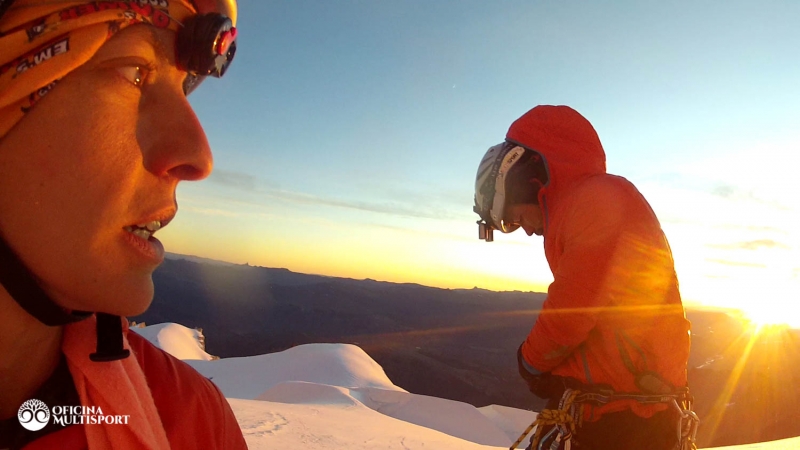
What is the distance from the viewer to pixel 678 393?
2518 millimetres

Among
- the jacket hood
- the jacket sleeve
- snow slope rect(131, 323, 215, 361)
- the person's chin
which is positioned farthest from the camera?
snow slope rect(131, 323, 215, 361)

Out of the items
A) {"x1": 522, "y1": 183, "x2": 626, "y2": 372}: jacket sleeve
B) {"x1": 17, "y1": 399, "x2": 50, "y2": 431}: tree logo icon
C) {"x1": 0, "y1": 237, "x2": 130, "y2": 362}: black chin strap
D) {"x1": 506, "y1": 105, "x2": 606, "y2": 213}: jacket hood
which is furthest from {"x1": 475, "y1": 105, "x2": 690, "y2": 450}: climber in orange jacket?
{"x1": 17, "y1": 399, "x2": 50, "y2": 431}: tree logo icon

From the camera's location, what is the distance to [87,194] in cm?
101

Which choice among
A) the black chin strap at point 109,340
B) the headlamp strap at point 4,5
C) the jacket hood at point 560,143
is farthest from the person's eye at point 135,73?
the jacket hood at point 560,143

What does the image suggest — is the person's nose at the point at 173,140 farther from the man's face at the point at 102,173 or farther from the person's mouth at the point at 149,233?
the person's mouth at the point at 149,233

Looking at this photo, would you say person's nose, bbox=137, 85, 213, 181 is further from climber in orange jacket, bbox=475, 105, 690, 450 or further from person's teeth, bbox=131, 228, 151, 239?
climber in orange jacket, bbox=475, 105, 690, 450

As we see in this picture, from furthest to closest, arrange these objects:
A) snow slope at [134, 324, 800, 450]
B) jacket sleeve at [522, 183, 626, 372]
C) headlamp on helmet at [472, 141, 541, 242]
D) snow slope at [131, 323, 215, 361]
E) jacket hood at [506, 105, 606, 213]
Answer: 1. snow slope at [131, 323, 215, 361]
2. snow slope at [134, 324, 800, 450]
3. headlamp on helmet at [472, 141, 541, 242]
4. jacket hood at [506, 105, 606, 213]
5. jacket sleeve at [522, 183, 626, 372]

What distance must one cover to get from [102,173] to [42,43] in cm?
32

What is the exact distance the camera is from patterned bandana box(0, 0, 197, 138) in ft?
3.22

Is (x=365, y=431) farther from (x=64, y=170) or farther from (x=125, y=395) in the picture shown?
(x=64, y=170)

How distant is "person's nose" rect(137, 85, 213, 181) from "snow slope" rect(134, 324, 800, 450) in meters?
4.16

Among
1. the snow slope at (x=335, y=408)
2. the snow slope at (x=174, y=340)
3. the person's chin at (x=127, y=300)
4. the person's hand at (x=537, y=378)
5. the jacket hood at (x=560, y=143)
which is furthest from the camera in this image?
the snow slope at (x=174, y=340)

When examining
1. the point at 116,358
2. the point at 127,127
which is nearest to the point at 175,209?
the point at 127,127

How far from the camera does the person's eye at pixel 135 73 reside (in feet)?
3.60
